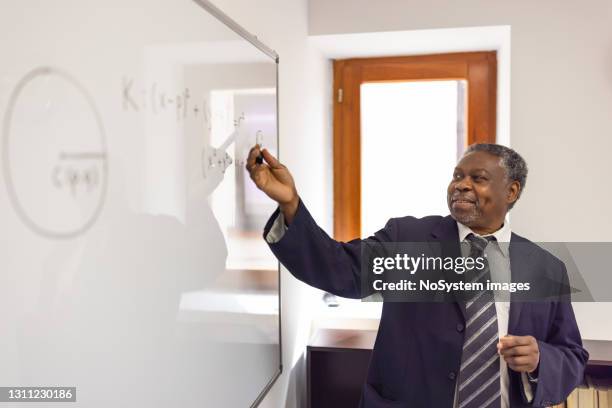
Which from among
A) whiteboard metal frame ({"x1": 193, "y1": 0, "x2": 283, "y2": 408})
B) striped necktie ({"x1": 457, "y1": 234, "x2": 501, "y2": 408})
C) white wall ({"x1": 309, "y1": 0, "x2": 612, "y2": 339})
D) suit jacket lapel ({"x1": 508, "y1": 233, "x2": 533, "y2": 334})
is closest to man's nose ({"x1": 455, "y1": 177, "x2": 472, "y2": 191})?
suit jacket lapel ({"x1": 508, "y1": 233, "x2": 533, "y2": 334})

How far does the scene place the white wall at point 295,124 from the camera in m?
1.61

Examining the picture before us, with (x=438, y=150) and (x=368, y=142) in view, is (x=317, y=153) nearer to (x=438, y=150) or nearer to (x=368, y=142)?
(x=368, y=142)

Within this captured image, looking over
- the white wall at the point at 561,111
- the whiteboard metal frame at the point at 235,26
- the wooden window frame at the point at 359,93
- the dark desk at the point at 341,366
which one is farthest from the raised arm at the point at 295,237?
the wooden window frame at the point at 359,93

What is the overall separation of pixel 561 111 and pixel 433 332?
1317 mm

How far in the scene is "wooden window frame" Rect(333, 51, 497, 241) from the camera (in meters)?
2.69

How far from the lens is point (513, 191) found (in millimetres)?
1530

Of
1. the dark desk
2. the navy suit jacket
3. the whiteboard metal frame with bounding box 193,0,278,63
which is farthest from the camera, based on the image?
the dark desk

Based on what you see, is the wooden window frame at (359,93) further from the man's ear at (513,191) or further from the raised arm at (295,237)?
the raised arm at (295,237)

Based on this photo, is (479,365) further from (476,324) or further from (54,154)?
(54,154)

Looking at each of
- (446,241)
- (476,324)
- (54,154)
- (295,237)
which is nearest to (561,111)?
(446,241)

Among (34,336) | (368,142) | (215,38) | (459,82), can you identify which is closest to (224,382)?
(34,336)

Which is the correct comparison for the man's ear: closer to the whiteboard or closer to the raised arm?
the raised arm

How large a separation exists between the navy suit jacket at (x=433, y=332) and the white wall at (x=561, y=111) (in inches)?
31.0

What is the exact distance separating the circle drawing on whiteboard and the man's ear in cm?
117
